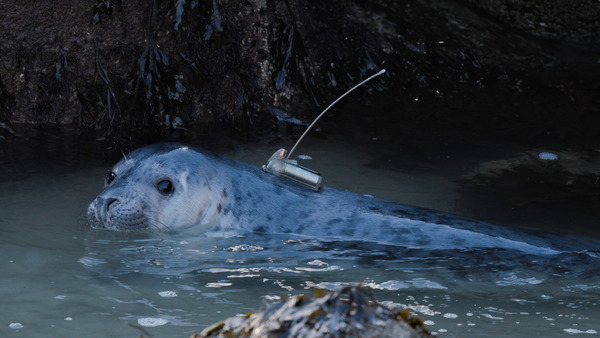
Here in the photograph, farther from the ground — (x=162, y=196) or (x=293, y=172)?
(x=293, y=172)

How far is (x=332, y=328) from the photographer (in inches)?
78.7

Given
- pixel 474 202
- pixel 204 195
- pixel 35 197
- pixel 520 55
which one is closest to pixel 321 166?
pixel 474 202

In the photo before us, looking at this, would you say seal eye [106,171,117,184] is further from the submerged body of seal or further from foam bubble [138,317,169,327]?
foam bubble [138,317,169,327]

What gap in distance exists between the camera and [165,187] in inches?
207

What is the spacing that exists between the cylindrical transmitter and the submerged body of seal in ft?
0.18

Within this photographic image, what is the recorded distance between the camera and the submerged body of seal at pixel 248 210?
514 cm

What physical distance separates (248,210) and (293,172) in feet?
1.17

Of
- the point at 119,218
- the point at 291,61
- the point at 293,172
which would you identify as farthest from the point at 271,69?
the point at 119,218

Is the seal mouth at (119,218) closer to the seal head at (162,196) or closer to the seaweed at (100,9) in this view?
the seal head at (162,196)

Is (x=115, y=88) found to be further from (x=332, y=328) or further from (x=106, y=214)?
(x=332, y=328)

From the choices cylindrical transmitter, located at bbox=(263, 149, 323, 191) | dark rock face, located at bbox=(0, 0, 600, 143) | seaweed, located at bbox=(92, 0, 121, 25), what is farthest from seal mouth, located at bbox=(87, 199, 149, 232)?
seaweed, located at bbox=(92, 0, 121, 25)

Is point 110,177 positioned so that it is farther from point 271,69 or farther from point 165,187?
point 271,69

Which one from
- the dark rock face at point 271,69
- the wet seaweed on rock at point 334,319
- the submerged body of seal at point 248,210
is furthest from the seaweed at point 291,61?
the wet seaweed on rock at point 334,319

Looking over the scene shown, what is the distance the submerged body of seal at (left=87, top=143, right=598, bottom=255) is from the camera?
5137mm
